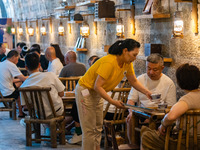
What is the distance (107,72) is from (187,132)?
1004mm

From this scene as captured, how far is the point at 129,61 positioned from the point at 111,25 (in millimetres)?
3715

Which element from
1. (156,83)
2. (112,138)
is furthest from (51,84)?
(156,83)

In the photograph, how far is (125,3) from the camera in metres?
6.78

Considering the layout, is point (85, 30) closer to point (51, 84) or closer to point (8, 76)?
point (8, 76)

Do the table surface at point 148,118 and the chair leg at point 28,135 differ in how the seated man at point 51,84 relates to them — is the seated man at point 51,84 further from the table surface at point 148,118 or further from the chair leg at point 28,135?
the table surface at point 148,118

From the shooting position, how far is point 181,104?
3.09 m

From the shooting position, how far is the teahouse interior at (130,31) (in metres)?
4.78

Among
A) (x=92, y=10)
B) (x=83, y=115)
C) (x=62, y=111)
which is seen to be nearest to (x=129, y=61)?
Result: (x=83, y=115)

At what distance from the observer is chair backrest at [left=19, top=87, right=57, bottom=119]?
4812 mm

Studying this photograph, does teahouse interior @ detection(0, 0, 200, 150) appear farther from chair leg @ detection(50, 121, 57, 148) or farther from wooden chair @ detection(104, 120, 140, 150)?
wooden chair @ detection(104, 120, 140, 150)

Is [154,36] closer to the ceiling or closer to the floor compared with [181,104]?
closer to the ceiling

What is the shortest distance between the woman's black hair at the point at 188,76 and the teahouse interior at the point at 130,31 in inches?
55.6

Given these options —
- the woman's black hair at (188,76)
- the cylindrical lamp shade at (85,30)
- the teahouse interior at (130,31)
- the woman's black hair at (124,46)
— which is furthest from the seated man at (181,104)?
the cylindrical lamp shade at (85,30)

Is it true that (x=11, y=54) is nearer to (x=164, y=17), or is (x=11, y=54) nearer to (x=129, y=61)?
(x=164, y=17)
